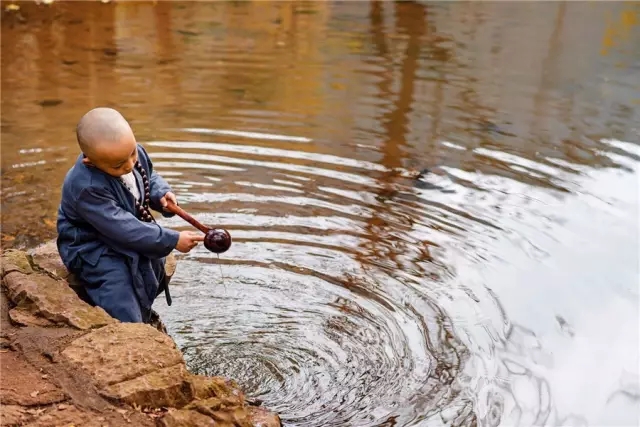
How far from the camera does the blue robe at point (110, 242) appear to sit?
12.2 ft

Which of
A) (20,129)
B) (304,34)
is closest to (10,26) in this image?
(304,34)

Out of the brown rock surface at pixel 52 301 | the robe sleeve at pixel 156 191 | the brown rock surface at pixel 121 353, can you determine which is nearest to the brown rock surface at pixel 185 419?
the brown rock surface at pixel 121 353

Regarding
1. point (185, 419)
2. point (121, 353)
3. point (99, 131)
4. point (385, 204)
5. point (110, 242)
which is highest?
point (99, 131)

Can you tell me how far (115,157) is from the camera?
3.60 meters

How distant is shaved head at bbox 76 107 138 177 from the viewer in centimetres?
355

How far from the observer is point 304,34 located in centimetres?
1460

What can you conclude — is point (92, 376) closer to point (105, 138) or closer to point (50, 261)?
point (105, 138)

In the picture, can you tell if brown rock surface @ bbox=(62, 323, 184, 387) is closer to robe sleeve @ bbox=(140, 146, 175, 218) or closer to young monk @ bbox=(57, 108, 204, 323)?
young monk @ bbox=(57, 108, 204, 323)

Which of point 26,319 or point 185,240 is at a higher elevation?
point 185,240

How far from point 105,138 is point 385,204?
3.60 meters

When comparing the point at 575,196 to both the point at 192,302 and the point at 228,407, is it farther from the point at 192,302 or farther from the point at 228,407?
the point at 228,407

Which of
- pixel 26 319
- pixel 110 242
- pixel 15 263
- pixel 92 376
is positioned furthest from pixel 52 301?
pixel 92 376

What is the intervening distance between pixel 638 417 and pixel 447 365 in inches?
40.6

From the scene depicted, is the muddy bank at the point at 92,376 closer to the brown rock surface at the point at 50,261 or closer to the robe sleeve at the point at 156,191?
the brown rock surface at the point at 50,261
